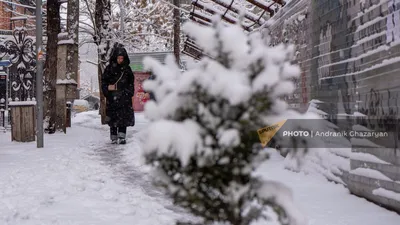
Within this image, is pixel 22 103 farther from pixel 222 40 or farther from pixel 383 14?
pixel 222 40

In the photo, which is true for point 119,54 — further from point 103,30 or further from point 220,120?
point 220,120

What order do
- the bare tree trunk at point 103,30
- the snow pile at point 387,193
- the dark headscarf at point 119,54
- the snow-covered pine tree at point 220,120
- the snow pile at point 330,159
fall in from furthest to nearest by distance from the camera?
the bare tree trunk at point 103,30 → the dark headscarf at point 119,54 → the snow pile at point 330,159 → the snow pile at point 387,193 → the snow-covered pine tree at point 220,120

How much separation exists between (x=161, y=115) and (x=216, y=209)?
0.38 m

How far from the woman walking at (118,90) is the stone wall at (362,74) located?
13.7 ft

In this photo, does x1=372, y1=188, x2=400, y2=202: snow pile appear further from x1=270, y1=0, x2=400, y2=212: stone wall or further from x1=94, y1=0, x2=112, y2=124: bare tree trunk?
x1=94, y1=0, x2=112, y2=124: bare tree trunk

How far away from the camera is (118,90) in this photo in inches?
363

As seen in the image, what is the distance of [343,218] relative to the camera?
12.5 ft

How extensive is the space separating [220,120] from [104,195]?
351cm

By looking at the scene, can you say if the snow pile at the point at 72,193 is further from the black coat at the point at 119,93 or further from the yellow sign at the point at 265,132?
the black coat at the point at 119,93

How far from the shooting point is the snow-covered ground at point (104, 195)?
12.4 ft

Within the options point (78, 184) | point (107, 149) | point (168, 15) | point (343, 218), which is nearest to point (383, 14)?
point (343, 218)

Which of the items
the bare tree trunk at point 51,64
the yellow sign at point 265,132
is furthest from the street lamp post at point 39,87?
the yellow sign at point 265,132

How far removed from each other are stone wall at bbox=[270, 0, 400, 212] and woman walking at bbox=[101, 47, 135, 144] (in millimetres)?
4161

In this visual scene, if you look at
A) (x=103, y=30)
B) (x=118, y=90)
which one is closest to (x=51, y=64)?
(x=103, y=30)
